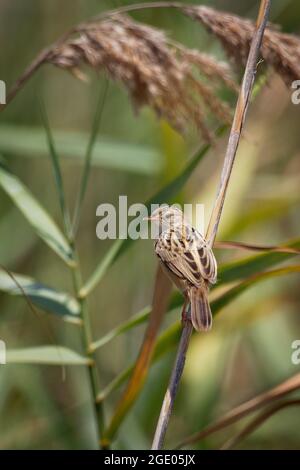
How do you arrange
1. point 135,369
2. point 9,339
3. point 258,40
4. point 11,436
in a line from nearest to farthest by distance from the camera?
point 258,40 → point 135,369 → point 11,436 → point 9,339

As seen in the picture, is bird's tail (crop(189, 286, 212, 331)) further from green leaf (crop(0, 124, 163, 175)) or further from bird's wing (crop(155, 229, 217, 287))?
green leaf (crop(0, 124, 163, 175))

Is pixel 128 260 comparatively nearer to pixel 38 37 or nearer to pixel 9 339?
pixel 9 339

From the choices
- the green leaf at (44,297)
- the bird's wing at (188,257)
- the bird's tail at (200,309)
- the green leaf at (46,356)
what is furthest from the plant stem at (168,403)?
the green leaf at (44,297)

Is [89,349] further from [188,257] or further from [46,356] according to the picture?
[188,257]

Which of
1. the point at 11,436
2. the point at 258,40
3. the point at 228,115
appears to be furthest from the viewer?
the point at 11,436

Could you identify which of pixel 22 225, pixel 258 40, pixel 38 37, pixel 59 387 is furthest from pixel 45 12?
pixel 258 40

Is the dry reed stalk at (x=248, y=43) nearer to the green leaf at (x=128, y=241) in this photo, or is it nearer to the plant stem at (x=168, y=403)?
the green leaf at (x=128, y=241)
